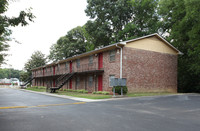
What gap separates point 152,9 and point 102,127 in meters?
33.6

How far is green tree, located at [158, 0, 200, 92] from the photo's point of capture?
22.1 metres

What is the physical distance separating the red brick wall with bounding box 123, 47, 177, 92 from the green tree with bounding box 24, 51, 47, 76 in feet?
164

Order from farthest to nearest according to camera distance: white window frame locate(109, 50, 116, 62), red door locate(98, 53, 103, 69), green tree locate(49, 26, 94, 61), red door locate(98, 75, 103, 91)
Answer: green tree locate(49, 26, 94, 61) < red door locate(98, 53, 103, 69) < red door locate(98, 75, 103, 91) < white window frame locate(109, 50, 116, 62)

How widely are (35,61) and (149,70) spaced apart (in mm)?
51368

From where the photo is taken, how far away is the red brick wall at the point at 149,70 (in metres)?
20.0

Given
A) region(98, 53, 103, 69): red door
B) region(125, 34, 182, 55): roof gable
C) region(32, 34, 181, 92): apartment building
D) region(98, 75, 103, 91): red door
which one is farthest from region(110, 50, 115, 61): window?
region(98, 75, 103, 91): red door

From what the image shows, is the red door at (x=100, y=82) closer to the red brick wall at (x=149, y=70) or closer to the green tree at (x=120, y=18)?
the red brick wall at (x=149, y=70)

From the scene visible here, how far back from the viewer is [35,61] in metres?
63.7

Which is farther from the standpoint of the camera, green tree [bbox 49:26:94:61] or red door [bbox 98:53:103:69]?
green tree [bbox 49:26:94:61]

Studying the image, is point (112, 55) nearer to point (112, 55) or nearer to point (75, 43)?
point (112, 55)

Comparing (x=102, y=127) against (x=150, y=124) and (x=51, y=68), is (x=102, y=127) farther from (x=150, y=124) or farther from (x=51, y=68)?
(x=51, y=68)

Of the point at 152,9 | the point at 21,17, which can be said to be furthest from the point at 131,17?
the point at 21,17

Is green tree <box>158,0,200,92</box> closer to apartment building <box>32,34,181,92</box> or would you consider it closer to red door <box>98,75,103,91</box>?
apartment building <box>32,34,181,92</box>

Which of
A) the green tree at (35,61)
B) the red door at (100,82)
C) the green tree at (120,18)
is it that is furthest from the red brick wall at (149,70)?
the green tree at (35,61)
